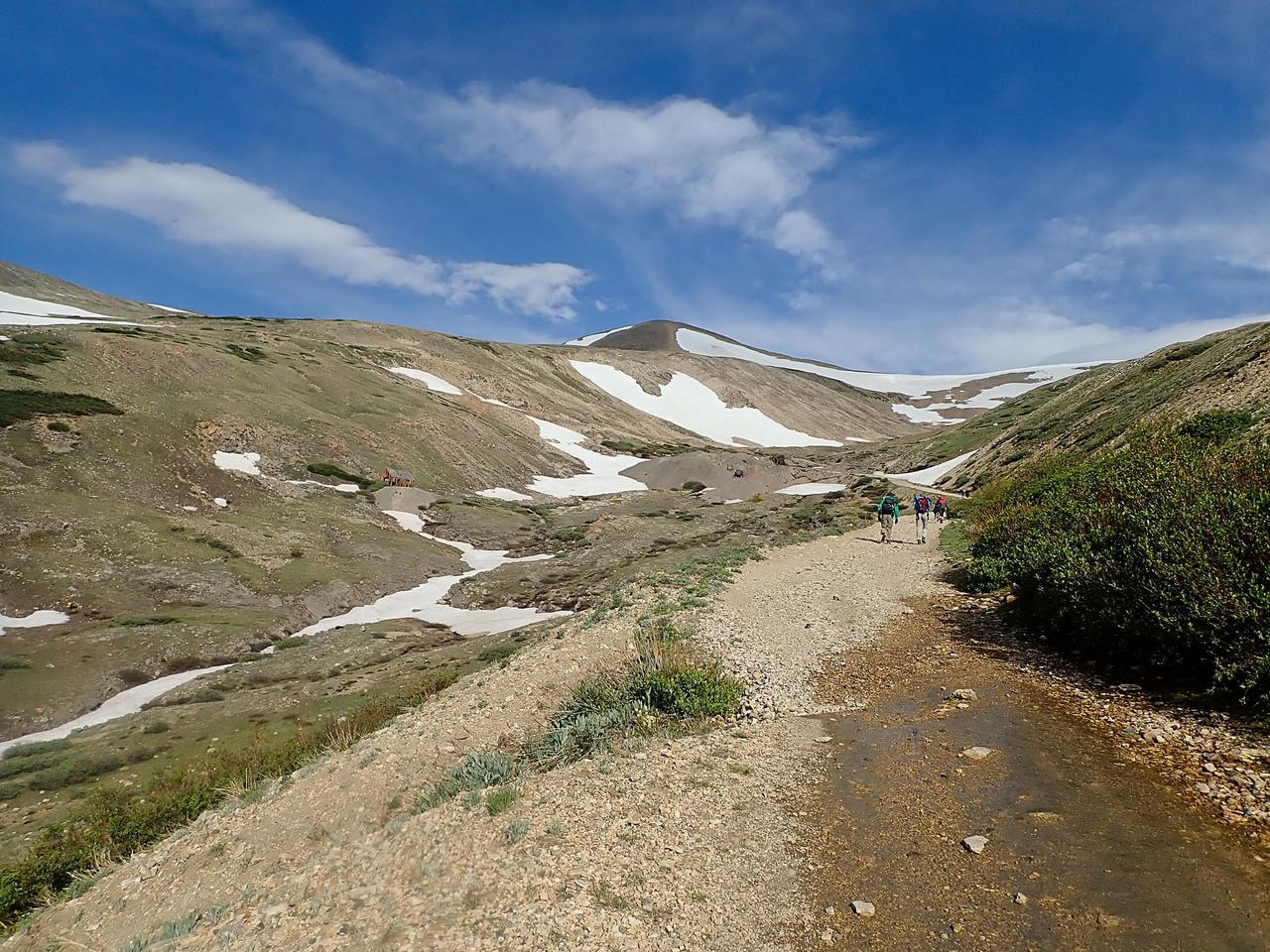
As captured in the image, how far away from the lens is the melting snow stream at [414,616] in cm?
1988

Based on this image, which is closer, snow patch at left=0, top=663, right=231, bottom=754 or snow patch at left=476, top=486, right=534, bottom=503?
snow patch at left=0, top=663, right=231, bottom=754

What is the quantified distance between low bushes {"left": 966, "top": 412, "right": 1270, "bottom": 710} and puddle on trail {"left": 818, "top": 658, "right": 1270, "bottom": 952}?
1927mm

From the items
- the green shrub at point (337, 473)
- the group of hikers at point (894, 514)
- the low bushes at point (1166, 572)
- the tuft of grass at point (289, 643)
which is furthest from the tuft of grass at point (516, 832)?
the green shrub at point (337, 473)

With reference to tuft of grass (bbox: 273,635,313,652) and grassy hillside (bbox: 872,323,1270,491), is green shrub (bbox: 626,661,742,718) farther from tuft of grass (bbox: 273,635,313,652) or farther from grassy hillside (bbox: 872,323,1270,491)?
tuft of grass (bbox: 273,635,313,652)

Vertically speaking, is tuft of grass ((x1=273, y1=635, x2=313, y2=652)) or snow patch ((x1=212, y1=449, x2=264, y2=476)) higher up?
snow patch ((x1=212, y1=449, x2=264, y2=476))

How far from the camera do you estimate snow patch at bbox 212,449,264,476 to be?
43188 mm

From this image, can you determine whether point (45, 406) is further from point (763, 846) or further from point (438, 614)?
point (763, 846)

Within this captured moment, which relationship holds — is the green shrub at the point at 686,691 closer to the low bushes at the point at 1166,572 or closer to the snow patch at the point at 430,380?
the low bushes at the point at 1166,572

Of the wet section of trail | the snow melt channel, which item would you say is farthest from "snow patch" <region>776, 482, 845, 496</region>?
the wet section of trail

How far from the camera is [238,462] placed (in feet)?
145

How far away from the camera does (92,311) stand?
396 ft

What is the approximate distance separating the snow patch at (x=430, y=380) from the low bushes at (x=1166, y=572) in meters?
81.3

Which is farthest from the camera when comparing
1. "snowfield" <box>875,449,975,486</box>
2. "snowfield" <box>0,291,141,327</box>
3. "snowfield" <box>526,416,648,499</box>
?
"snowfield" <box>0,291,141,327</box>

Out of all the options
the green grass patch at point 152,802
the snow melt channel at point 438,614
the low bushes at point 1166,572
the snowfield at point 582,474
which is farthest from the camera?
the snowfield at point 582,474
